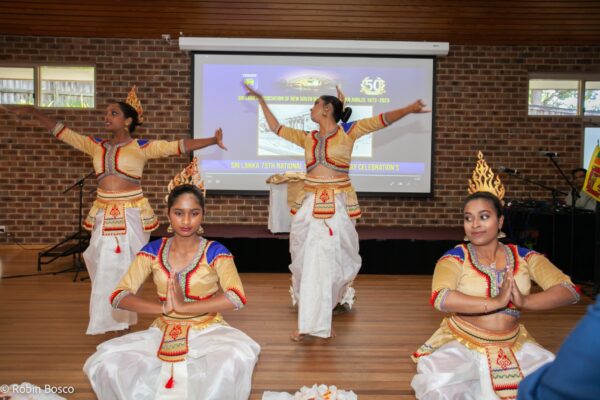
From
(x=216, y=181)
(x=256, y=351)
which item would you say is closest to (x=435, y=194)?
(x=216, y=181)

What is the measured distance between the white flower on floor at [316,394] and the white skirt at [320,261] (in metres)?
1.05

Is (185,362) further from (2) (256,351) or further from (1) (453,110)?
(1) (453,110)

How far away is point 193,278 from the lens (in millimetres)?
2744

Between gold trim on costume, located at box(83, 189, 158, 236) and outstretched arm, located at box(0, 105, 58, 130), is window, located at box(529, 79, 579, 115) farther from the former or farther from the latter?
outstretched arm, located at box(0, 105, 58, 130)

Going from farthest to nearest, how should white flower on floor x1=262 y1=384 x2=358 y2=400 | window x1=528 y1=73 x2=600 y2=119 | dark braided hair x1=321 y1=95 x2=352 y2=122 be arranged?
1. window x1=528 y1=73 x2=600 y2=119
2. dark braided hair x1=321 y1=95 x2=352 y2=122
3. white flower on floor x1=262 y1=384 x2=358 y2=400

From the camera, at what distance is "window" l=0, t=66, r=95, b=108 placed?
8133mm

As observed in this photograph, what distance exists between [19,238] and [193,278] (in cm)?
632

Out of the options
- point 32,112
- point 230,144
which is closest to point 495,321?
point 32,112

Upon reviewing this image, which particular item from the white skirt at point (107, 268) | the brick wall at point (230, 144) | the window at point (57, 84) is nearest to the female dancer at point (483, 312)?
the white skirt at point (107, 268)

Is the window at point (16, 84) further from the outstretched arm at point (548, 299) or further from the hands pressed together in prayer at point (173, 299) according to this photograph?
the outstretched arm at point (548, 299)

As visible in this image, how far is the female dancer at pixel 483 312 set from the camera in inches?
100

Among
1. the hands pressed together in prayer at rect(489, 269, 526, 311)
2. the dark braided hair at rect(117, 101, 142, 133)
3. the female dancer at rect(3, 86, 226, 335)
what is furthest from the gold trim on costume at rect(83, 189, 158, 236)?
the hands pressed together in prayer at rect(489, 269, 526, 311)

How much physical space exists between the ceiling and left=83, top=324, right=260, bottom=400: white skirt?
5259 millimetres

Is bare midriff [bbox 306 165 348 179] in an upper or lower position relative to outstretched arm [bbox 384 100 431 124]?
lower
